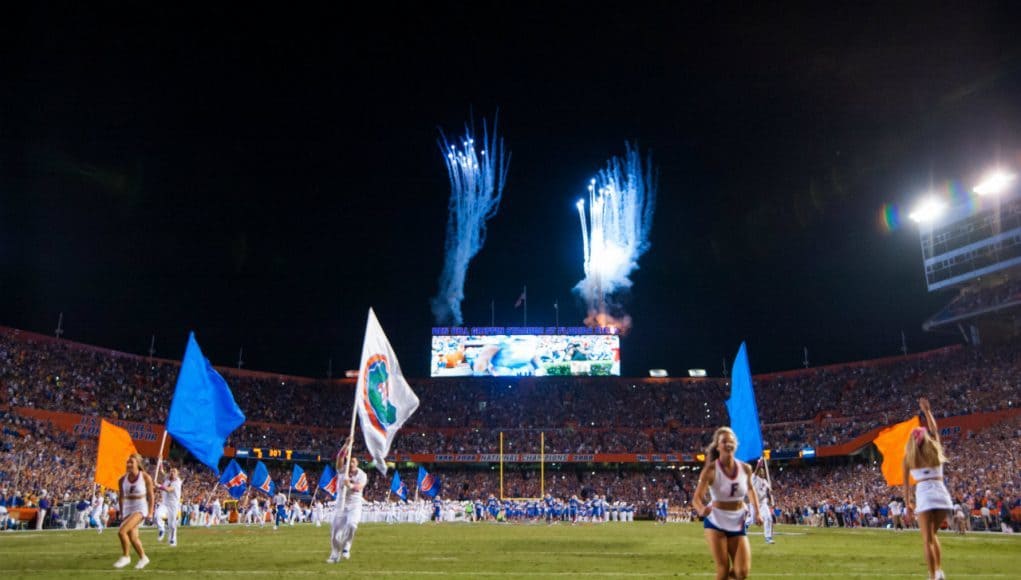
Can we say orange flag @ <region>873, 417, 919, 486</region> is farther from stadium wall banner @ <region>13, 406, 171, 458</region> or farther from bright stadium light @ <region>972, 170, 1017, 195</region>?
stadium wall banner @ <region>13, 406, 171, 458</region>

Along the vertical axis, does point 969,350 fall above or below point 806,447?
above

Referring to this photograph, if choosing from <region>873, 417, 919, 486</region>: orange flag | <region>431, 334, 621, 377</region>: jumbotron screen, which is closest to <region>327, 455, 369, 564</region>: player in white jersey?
<region>873, 417, 919, 486</region>: orange flag

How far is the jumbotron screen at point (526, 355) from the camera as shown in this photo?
7306 cm

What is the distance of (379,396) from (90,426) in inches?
1757

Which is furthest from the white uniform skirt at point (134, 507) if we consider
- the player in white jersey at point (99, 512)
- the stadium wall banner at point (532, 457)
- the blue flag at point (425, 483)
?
the stadium wall banner at point (532, 457)

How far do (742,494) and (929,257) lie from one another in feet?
187

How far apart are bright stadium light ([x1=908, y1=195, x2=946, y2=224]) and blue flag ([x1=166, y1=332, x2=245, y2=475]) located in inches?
2094

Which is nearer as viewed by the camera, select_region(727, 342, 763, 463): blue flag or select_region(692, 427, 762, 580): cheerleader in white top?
select_region(692, 427, 762, 580): cheerleader in white top

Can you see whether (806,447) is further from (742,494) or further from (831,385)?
(742,494)

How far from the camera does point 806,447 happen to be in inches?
2466

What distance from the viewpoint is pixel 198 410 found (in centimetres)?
1666

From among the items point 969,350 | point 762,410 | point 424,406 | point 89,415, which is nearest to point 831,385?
point 762,410

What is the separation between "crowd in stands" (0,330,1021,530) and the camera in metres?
47.3

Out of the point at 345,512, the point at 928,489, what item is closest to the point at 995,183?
the point at 928,489
